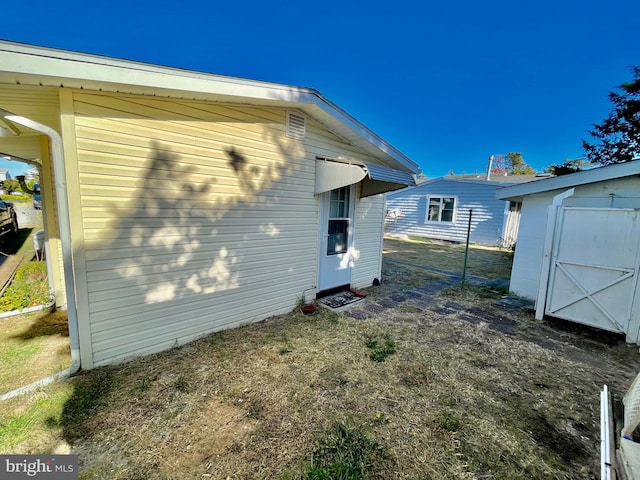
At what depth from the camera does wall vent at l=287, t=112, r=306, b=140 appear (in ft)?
13.1

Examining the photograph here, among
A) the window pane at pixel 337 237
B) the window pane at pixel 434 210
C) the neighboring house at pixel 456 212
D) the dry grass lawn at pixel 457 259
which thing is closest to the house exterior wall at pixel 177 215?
the window pane at pixel 337 237

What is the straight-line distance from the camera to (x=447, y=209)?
49.2ft

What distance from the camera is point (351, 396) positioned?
2520mm

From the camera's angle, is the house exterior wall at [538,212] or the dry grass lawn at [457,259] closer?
the house exterior wall at [538,212]

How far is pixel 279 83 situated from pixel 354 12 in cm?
699

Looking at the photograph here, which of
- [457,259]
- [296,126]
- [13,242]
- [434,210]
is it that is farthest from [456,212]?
[13,242]

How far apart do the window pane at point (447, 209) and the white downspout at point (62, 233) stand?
15.8 meters

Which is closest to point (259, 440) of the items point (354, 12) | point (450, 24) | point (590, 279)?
point (590, 279)

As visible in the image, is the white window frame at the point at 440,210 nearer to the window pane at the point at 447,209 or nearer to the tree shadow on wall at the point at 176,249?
the window pane at the point at 447,209

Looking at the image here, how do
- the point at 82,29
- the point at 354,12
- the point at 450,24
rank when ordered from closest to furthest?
the point at 82,29 → the point at 354,12 → the point at 450,24

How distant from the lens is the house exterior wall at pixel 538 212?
448cm

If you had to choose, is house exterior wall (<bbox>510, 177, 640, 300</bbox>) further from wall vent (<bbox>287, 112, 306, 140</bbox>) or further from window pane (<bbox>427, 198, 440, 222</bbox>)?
window pane (<bbox>427, 198, 440, 222</bbox>)

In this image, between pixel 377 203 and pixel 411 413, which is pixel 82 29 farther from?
pixel 411 413

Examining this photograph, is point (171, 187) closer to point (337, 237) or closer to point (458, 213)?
point (337, 237)
